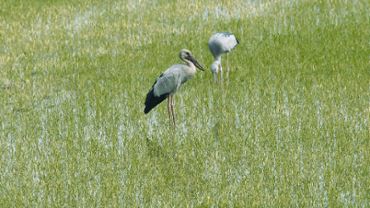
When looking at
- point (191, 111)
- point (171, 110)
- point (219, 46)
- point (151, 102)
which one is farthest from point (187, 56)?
point (219, 46)

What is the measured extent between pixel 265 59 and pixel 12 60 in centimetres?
417

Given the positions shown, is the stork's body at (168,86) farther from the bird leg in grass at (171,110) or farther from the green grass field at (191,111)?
the green grass field at (191,111)

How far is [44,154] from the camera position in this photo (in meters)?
7.99

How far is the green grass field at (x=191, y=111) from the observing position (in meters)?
6.90

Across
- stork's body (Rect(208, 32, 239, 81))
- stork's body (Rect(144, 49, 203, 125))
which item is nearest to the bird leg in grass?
stork's body (Rect(144, 49, 203, 125))

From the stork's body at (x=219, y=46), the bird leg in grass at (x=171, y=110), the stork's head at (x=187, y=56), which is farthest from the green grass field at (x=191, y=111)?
the stork's head at (x=187, y=56)

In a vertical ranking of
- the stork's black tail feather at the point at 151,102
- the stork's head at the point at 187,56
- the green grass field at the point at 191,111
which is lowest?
the green grass field at the point at 191,111

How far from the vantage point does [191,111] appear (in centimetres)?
930

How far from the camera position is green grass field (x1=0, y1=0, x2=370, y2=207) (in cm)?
690

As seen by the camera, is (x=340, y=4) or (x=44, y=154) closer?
(x=44, y=154)

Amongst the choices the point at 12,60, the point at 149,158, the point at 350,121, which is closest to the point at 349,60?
the point at 350,121

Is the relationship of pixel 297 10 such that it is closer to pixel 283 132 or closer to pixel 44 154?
pixel 283 132

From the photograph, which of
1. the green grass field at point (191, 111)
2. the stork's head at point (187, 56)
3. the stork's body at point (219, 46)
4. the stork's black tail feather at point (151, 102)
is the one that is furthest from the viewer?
the stork's body at point (219, 46)

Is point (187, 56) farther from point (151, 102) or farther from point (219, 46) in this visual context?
point (219, 46)
